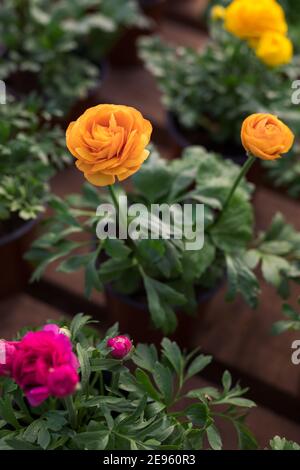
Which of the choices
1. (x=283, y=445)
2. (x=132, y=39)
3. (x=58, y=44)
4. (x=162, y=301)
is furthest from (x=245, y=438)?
(x=132, y=39)

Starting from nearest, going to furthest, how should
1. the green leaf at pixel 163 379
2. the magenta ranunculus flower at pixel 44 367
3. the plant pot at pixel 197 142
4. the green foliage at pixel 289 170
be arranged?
the magenta ranunculus flower at pixel 44 367 → the green leaf at pixel 163 379 → the green foliage at pixel 289 170 → the plant pot at pixel 197 142

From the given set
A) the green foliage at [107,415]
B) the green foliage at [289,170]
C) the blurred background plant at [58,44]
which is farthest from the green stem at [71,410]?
the blurred background plant at [58,44]

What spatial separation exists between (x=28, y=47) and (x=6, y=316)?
55cm

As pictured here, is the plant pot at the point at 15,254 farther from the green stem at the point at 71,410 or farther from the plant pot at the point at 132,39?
the plant pot at the point at 132,39

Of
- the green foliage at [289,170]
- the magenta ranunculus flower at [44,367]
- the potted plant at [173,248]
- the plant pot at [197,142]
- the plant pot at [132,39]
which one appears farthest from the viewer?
the plant pot at [132,39]

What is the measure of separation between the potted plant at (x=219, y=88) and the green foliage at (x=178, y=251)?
187 mm

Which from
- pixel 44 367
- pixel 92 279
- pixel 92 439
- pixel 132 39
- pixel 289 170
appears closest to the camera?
pixel 44 367

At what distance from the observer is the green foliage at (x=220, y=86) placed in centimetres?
110

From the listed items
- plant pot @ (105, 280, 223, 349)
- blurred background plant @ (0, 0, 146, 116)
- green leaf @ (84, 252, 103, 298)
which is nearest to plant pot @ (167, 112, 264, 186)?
blurred background plant @ (0, 0, 146, 116)

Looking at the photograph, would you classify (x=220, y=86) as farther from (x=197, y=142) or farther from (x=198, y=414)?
(x=198, y=414)

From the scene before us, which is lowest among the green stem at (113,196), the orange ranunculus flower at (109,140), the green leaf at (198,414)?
the green leaf at (198,414)

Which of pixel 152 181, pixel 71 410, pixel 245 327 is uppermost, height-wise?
pixel 152 181

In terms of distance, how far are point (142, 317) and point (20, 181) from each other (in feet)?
0.88

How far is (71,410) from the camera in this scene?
62 cm
